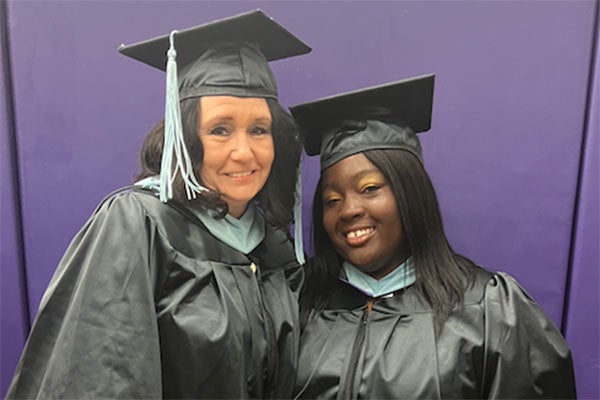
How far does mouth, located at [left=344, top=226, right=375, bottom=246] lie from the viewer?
1.02m

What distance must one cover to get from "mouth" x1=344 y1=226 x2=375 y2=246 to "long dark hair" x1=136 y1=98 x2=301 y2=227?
21 centimetres

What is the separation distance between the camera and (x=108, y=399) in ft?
2.59

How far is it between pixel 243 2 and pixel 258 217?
69 centimetres

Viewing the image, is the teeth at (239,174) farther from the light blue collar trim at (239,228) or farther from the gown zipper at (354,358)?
the gown zipper at (354,358)

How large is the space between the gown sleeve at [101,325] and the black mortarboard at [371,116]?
1.51ft

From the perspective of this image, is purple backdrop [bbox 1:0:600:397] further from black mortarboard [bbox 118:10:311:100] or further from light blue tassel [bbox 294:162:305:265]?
black mortarboard [bbox 118:10:311:100]

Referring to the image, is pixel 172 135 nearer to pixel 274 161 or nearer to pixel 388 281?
pixel 274 161

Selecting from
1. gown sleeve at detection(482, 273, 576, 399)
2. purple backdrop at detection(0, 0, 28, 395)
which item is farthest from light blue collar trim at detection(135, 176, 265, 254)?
purple backdrop at detection(0, 0, 28, 395)

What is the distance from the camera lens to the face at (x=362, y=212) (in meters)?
1.00

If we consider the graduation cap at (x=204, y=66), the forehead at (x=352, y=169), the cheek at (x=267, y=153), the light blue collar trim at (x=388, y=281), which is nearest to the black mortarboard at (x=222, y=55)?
the graduation cap at (x=204, y=66)

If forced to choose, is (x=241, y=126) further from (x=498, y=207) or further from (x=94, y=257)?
(x=498, y=207)

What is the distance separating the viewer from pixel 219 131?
958 millimetres

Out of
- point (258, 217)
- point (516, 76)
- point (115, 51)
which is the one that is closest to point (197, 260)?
point (258, 217)

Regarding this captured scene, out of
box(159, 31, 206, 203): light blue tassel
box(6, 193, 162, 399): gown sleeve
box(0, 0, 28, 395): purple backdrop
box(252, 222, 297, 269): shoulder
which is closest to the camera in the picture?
box(6, 193, 162, 399): gown sleeve
